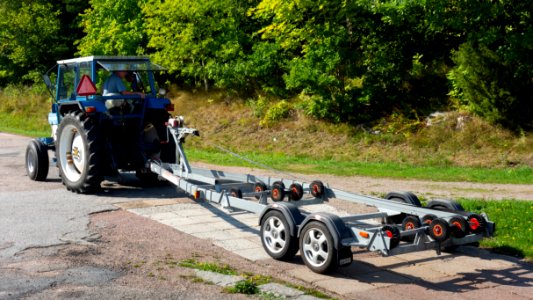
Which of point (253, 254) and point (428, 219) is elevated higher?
point (428, 219)

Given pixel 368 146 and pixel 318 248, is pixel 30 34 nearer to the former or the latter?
pixel 368 146

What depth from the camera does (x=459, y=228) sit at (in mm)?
7305

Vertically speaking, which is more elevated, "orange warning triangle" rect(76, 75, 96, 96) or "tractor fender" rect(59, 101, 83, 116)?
"orange warning triangle" rect(76, 75, 96, 96)

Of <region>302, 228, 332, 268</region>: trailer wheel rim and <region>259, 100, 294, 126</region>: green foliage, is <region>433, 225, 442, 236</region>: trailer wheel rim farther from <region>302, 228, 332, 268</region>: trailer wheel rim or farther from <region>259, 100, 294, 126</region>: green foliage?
<region>259, 100, 294, 126</region>: green foliage

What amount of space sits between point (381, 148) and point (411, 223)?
13.2 metres

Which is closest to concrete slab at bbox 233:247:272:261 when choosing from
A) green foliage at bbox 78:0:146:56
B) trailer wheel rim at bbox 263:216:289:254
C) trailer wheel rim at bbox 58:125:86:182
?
trailer wheel rim at bbox 263:216:289:254

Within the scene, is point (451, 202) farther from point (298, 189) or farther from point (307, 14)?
point (307, 14)

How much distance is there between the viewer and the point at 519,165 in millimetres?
17750

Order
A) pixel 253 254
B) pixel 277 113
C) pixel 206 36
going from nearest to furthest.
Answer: pixel 253 254 → pixel 277 113 → pixel 206 36

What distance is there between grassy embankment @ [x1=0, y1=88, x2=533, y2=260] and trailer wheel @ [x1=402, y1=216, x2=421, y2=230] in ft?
11.0

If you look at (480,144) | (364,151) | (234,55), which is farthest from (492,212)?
(234,55)

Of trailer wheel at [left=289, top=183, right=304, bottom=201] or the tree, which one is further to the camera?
the tree

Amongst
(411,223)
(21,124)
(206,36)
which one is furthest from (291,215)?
(21,124)

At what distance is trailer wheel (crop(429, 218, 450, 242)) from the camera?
7156mm
